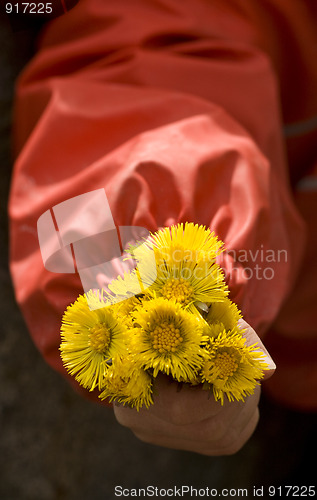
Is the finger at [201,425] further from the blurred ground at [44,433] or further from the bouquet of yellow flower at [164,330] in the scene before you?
the blurred ground at [44,433]

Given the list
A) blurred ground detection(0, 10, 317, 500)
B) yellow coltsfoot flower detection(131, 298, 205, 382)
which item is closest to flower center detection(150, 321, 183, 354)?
yellow coltsfoot flower detection(131, 298, 205, 382)

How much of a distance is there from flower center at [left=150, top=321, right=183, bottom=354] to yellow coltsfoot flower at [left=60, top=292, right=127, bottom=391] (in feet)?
0.03

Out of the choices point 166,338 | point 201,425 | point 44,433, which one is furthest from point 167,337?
point 44,433

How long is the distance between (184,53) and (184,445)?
243 mm

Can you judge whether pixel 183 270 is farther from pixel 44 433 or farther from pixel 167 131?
pixel 44 433

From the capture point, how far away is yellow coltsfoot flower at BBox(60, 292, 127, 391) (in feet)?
0.48

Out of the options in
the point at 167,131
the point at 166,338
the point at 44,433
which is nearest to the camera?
the point at 166,338

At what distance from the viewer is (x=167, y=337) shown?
5.5 inches

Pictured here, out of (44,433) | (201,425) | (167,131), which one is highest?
(167,131)

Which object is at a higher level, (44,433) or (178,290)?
(178,290)

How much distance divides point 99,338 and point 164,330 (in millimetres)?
20

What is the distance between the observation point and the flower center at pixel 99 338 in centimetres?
15

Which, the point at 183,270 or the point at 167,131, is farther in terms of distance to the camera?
the point at 167,131

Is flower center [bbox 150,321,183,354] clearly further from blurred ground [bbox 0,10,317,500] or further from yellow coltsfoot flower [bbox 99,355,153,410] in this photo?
blurred ground [bbox 0,10,317,500]
